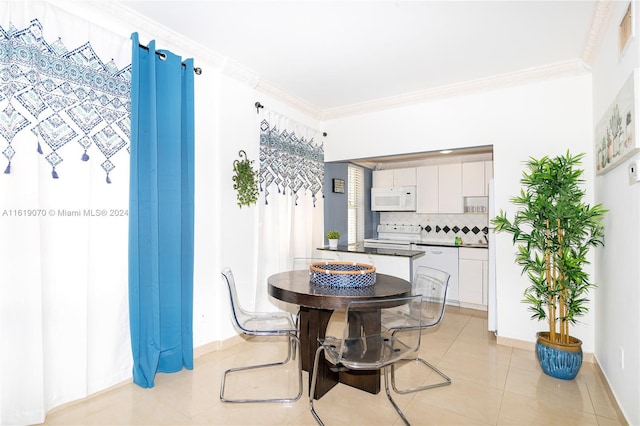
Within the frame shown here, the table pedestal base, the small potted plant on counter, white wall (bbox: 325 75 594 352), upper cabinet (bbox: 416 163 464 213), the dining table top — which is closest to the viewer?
the dining table top

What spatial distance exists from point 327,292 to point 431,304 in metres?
1.07

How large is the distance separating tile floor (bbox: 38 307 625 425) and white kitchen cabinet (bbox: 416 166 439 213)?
2.68 m

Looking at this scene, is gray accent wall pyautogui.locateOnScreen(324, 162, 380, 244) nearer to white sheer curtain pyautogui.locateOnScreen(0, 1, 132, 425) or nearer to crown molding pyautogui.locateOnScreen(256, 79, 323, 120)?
crown molding pyautogui.locateOnScreen(256, 79, 323, 120)

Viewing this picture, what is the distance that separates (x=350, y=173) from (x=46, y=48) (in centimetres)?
401

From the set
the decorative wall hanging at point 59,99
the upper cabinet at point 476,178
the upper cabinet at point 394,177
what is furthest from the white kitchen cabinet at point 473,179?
the decorative wall hanging at point 59,99

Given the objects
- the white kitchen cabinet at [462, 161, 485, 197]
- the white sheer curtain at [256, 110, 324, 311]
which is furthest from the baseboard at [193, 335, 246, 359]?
the white kitchen cabinet at [462, 161, 485, 197]

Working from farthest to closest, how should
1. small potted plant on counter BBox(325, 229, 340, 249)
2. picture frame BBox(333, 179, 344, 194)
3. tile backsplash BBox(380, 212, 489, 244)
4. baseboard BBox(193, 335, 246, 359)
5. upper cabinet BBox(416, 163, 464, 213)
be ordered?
tile backsplash BBox(380, 212, 489, 244)
upper cabinet BBox(416, 163, 464, 213)
picture frame BBox(333, 179, 344, 194)
small potted plant on counter BBox(325, 229, 340, 249)
baseboard BBox(193, 335, 246, 359)

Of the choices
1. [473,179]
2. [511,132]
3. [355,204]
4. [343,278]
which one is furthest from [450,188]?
[343,278]

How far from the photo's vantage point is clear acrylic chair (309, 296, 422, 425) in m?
1.97

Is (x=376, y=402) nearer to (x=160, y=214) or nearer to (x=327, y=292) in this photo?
(x=327, y=292)

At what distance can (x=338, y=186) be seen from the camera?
502 cm

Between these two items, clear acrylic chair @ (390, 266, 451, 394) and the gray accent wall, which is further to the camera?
the gray accent wall

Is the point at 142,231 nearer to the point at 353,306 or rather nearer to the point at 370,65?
the point at 353,306

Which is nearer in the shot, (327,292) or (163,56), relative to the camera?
(327,292)
